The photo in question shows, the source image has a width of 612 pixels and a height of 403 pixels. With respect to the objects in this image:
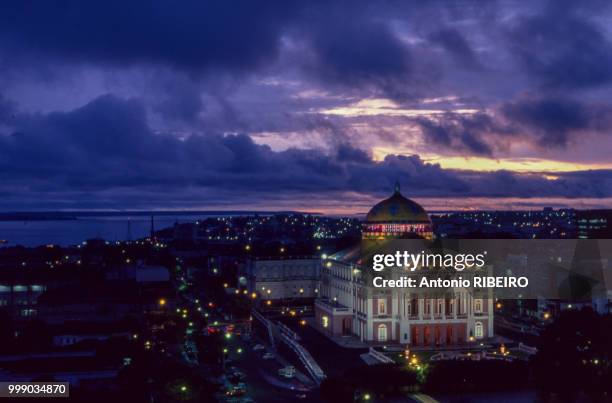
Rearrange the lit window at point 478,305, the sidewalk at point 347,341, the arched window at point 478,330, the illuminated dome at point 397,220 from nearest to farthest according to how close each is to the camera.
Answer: the sidewalk at point 347,341 < the arched window at point 478,330 < the lit window at point 478,305 < the illuminated dome at point 397,220

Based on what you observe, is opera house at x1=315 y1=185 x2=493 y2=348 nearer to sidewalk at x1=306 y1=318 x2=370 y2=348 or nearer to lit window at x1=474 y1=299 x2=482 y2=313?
lit window at x1=474 y1=299 x2=482 y2=313

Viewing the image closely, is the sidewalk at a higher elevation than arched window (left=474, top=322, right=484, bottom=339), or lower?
lower

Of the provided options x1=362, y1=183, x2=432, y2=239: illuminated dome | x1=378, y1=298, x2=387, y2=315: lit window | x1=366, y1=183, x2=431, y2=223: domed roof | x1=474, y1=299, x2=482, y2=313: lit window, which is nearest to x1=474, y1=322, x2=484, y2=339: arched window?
x1=474, y1=299, x2=482, y2=313: lit window

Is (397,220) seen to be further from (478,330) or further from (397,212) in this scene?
(478,330)

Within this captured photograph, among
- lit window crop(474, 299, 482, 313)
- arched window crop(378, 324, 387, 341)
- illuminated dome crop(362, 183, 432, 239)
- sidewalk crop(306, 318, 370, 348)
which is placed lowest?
sidewalk crop(306, 318, 370, 348)

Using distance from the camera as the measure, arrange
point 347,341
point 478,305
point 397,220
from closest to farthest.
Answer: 1. point 478,305
2. point 347,341
3. point 397,220

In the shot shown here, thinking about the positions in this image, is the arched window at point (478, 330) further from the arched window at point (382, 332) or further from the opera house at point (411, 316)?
the arched window at point (382, 332)

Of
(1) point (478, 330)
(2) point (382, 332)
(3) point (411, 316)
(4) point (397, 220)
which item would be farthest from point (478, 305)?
(4) point (397, 220)

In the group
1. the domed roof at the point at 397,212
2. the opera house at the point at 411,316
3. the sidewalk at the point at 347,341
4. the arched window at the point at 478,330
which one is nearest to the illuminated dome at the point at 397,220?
the domed roof at the point at 397,212
